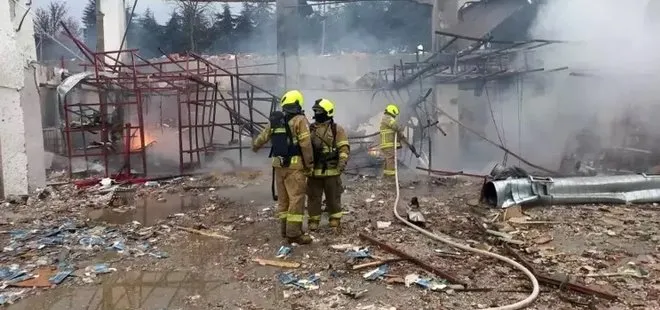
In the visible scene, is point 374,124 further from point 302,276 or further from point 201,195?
point 302,276

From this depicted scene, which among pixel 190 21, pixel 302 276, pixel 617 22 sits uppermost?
pixel 190 21

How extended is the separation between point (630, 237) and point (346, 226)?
3257mm

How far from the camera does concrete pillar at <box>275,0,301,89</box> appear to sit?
1680 cm

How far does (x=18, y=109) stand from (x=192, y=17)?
23.9m

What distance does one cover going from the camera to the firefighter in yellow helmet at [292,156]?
19.5 feet

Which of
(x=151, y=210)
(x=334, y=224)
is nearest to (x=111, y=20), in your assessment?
(x=151, y=210)

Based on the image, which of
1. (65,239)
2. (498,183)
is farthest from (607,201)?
(65,239)

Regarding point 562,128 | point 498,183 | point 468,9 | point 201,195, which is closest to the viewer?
point 498,183

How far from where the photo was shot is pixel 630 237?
240 inches

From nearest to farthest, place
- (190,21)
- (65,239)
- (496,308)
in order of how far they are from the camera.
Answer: (496,308) → (65,239) → (190,21)

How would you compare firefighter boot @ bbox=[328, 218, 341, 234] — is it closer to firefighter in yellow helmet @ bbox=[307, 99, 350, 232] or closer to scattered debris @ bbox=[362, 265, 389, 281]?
firefighter in yellow helmet @ bbox=[307, 99, 350, 232]

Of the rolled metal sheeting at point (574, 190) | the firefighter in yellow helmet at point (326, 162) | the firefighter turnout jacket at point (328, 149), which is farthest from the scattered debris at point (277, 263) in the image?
the rolled metal sheeting at point (574, 190)

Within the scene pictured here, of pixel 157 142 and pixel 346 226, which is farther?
pixel 157 142

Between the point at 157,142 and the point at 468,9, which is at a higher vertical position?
the point at 468,9
